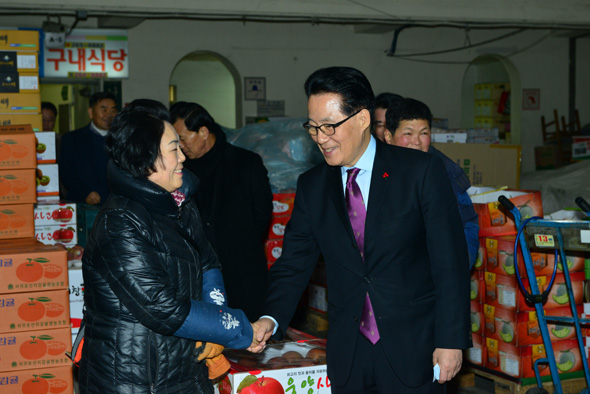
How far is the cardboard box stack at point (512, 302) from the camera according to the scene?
14.0 ft

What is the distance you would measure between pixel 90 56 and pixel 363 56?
172 inches

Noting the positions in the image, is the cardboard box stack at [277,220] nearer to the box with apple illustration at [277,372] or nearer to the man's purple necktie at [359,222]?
the box with apple illustration at [277,372]

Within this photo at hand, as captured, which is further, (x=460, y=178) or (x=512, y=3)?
(x=512, y=3)

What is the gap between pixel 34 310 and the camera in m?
3.76

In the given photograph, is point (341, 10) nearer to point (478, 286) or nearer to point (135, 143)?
point (478, 286)

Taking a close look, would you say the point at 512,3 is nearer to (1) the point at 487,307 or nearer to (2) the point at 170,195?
(1) the point at 487,307

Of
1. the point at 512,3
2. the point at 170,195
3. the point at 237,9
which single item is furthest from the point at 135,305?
the point at 512,3

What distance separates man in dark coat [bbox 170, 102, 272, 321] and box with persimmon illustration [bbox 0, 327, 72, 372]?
934 millimetres

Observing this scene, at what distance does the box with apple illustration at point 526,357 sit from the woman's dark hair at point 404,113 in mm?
1656

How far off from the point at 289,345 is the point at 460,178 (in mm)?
1159

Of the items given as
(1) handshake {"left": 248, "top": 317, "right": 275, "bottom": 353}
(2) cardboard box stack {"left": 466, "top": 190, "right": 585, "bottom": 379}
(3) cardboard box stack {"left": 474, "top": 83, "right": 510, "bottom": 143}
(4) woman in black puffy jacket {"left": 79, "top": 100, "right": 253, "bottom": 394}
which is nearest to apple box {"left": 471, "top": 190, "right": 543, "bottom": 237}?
(2) cardboard box stack {"left": 466, "top": 190, "right": 585, "bottom": 379}

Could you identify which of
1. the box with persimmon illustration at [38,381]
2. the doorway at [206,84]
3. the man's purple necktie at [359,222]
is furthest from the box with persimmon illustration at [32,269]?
the doorway at [206,84]

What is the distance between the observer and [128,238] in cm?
200

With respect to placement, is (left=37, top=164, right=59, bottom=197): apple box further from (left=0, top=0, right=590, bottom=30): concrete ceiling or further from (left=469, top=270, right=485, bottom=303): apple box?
(left=469, top=270, right=485, bottom=303): apple box
